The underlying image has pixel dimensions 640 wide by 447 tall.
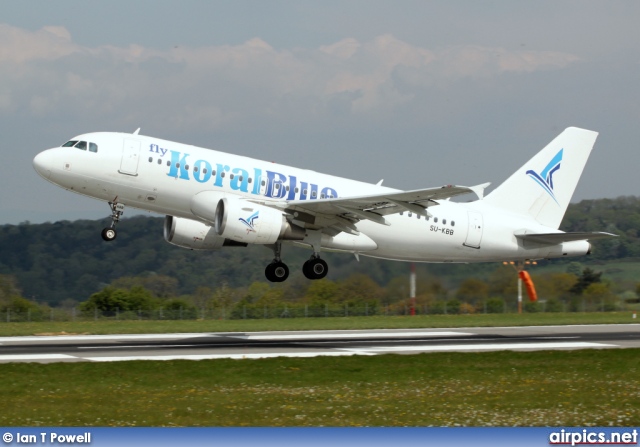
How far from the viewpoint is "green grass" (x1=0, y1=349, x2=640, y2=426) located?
16859mm

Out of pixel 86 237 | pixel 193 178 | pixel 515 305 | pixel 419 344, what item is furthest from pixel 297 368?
pixel 86 237

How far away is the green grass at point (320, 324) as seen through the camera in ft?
136

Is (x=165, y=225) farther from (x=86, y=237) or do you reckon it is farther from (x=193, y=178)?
(x=86, y=237)

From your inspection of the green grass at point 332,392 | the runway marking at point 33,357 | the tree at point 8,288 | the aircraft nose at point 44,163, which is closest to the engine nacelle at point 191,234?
the aircraft nose at point 44,163

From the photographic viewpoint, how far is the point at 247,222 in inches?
1312

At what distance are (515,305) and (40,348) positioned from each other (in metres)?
29.7

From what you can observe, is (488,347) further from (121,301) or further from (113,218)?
(121,301)

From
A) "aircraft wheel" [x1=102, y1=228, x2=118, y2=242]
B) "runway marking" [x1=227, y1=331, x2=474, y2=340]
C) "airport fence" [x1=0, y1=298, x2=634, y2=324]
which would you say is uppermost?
"aircraft wheel" [x1=102, y1=228, x2=118, y2=242]

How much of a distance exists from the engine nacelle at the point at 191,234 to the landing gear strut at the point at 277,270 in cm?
158

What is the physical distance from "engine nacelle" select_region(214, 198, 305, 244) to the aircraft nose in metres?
5.99

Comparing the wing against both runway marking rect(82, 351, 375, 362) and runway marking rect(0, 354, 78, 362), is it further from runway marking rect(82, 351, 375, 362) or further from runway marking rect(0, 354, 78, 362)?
runway marking rect(0, 354, 78, 362)

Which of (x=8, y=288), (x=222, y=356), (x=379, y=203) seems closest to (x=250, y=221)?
(x=379, y=203)

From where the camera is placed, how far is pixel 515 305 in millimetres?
52375

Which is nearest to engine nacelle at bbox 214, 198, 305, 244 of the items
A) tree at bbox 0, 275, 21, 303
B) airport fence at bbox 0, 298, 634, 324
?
airport fence at bbox 0, 298, 634, 324
